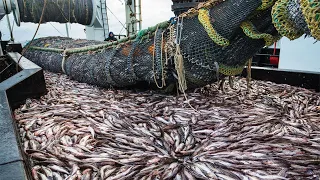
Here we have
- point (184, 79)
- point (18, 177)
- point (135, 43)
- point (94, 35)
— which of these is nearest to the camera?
point (18, 177)

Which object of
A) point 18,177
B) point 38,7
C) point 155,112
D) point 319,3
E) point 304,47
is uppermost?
point 38,7

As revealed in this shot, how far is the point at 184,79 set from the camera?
16.2 feet

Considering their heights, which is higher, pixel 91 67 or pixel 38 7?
pixel 38 7

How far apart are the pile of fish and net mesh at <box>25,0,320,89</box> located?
67cm

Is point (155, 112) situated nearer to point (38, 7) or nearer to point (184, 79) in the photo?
point (184, 79)

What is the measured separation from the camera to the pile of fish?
8.32 feet

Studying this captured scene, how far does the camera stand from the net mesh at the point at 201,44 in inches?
159

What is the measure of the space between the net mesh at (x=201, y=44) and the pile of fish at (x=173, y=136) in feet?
2.20

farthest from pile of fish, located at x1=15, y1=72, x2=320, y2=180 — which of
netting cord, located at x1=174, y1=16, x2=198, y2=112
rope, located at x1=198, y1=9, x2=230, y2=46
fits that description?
rope, located at x1=198, y1=9, x2=230, y2=46

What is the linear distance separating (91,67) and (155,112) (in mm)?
2936

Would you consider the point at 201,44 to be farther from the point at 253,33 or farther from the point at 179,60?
the point at 253,33

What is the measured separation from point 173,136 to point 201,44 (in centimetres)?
201

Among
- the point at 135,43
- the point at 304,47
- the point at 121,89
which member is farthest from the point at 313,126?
the point at 304,47

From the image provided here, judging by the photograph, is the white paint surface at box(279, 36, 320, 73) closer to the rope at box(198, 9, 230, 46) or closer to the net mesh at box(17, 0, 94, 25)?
the rope at box(198, 9, 230, 46)
